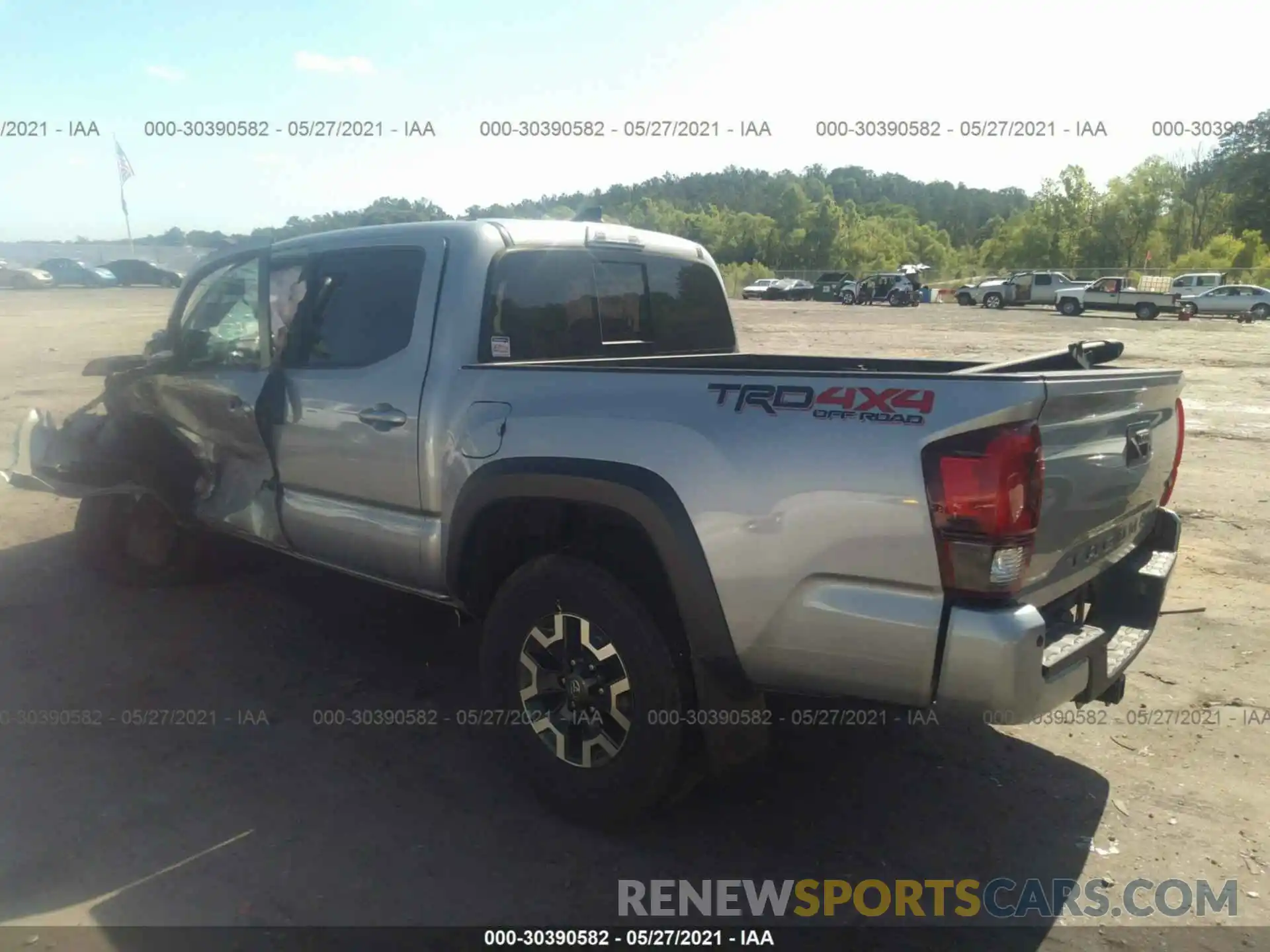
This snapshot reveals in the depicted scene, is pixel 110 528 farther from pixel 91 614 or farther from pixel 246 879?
pixel 246 879

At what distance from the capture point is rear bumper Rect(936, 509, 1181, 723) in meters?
2.37

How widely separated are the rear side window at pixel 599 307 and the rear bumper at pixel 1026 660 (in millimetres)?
2084

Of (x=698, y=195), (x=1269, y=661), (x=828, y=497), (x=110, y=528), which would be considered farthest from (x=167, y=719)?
(x=698, y=195)

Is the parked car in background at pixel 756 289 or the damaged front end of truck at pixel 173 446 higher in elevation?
the parked car in background at pixel 756 289

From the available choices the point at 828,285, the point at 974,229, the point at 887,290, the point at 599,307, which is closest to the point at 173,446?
the point at 599,307

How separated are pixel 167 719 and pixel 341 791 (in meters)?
1.08

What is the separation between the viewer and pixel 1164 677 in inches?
173

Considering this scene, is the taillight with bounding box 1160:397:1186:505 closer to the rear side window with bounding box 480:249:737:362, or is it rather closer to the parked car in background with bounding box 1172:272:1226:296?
the rear side window with bounding box 480:249:737:362

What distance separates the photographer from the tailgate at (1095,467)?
98.9 inches

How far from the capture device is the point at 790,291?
196 ft

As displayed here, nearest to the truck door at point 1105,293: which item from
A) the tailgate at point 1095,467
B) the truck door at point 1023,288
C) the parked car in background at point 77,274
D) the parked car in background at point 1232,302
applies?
the parked car in background at point 1232,302
